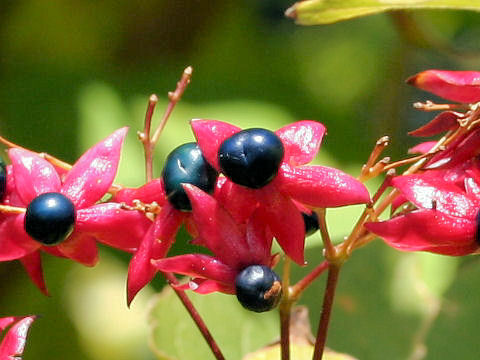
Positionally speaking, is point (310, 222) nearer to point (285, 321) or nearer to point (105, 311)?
point (285, 321)

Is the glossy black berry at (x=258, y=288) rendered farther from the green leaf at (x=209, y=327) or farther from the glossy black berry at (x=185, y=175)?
the green leaf at (x=209, y=327)

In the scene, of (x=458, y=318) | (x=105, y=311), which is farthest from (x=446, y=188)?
→ (x=105, y=311)

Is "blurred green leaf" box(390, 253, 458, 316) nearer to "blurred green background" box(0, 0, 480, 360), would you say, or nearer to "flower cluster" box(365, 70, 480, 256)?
"blurred green background" box(0, 0, 480, 360)

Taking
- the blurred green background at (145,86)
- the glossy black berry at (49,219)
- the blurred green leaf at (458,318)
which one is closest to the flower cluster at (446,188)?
the glossy black berry at (49,219)

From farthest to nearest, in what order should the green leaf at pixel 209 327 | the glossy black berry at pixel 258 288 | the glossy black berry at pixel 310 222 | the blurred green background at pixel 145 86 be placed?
1. the blurred green background at pixel 145 86
2. the green leaf at pixel 209 327
3. the glossy black berry at pixel 310 222
4. the glossy black berry at pixel 258 288

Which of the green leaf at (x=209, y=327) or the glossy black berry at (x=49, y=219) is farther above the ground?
the glossy black berry at (x=49, y=219)

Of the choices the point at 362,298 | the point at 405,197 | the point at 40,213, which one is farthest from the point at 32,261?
the point at 362,298
